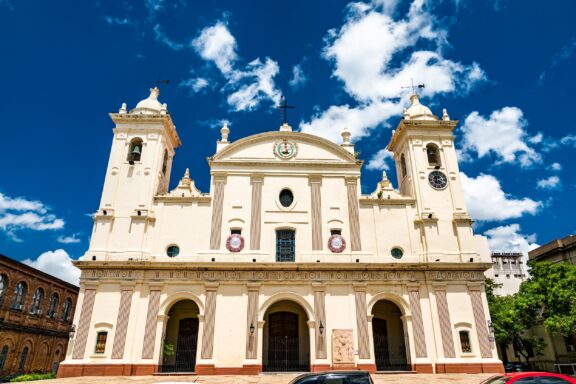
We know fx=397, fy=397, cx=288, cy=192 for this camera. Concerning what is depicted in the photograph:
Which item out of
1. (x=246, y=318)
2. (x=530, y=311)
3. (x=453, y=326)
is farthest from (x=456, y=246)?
(x=246, y=318)

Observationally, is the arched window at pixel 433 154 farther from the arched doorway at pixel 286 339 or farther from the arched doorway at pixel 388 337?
the arched doorway at pixel 286 339

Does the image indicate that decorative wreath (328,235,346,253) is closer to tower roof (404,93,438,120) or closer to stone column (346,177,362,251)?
stone column (346,177,362,251)

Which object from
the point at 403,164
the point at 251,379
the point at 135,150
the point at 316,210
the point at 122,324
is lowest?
the point at 251,379

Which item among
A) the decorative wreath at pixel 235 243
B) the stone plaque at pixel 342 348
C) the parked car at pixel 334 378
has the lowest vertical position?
the parked car at pixel 334 378

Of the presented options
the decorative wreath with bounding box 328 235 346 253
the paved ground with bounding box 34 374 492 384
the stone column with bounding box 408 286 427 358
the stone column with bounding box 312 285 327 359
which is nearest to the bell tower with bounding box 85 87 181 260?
the paved ground with bounding box 34 374 492 384

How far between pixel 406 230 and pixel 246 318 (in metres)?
11.0

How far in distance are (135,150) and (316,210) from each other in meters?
12.4

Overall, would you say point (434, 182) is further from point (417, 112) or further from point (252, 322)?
point (252, 322)

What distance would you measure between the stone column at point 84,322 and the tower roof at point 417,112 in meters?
22.8

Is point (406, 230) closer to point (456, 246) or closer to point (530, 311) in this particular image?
point (456, 246)

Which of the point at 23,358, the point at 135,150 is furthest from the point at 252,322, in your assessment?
the point at 23,358

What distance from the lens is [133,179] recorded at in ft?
82.1

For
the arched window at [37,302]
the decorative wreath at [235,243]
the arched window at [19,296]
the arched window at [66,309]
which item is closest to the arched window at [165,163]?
the decorative wreath at [235,243]

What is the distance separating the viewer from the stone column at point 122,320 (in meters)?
20.7
